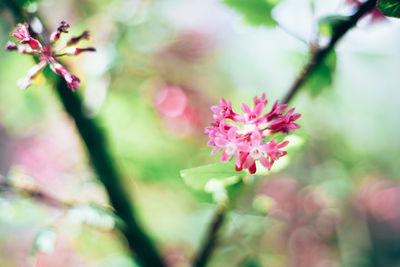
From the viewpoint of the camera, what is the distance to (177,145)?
1.07m

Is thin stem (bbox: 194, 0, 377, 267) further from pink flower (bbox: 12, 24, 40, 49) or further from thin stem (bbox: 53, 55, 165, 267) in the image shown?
pink flower (bbox: 12, 24, 40, 49)

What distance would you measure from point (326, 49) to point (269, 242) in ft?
3.51

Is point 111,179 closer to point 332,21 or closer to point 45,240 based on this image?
point 45,240

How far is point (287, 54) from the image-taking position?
67 centimetres

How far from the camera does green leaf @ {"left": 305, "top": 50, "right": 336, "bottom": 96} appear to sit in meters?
0.51

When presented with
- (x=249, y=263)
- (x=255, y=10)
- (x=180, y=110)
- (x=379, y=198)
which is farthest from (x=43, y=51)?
(x=379, y=198)

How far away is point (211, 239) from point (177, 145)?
503 millimetres

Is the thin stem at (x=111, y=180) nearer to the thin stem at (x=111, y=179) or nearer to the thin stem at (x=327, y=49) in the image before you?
the thin stem at (x=111, y=179)

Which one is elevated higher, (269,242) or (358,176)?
(358,176)

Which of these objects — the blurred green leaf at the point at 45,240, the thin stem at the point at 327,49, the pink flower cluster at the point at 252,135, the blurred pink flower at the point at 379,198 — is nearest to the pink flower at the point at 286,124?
the pink flower cluster at the point at 252,135

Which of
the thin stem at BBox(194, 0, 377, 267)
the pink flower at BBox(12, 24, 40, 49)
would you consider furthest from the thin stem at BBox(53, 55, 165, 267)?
the pink flower at BBox(12, 24, 40, 49)

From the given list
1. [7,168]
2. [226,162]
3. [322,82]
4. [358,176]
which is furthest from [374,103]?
[7,168]

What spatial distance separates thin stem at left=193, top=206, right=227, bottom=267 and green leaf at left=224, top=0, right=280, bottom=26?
0.30m

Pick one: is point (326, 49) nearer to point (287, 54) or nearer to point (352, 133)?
point (287, 54)
